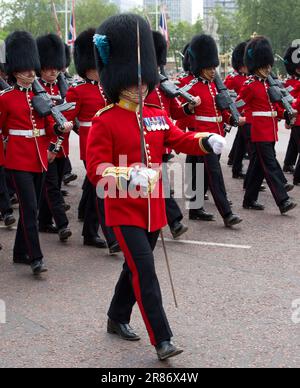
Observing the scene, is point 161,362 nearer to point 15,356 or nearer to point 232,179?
point 15,356

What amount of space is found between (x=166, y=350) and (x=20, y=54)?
2727mm

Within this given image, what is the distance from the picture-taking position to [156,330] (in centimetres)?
367

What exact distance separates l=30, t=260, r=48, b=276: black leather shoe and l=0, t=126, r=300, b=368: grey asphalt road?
55mm

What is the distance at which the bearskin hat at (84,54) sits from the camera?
642 cm

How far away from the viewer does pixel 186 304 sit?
4586 millimetres

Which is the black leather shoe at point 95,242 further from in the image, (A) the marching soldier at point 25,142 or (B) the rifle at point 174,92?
(B) the rifle at point 174,92

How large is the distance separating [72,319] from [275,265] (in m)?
Result: 1.68

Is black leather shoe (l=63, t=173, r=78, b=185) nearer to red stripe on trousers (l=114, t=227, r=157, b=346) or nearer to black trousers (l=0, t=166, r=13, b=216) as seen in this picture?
black trousers (l=0, t=166, r=13, b=216)

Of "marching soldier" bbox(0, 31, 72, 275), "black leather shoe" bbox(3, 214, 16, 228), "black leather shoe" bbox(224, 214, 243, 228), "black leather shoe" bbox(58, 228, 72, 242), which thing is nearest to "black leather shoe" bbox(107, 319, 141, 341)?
"marching soldier" bbox(0, 31, 72, 275)

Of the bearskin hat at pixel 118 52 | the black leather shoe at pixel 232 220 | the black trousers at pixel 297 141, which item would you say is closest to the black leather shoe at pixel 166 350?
the bearskin hat at pixel 118 52

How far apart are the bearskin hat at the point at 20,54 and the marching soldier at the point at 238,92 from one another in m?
3.74

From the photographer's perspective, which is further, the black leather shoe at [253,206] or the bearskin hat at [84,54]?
the black leather shoe at [253,206]

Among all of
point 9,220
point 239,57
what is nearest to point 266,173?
point 9,220

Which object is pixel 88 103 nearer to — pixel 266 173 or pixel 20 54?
pixel 20 54
